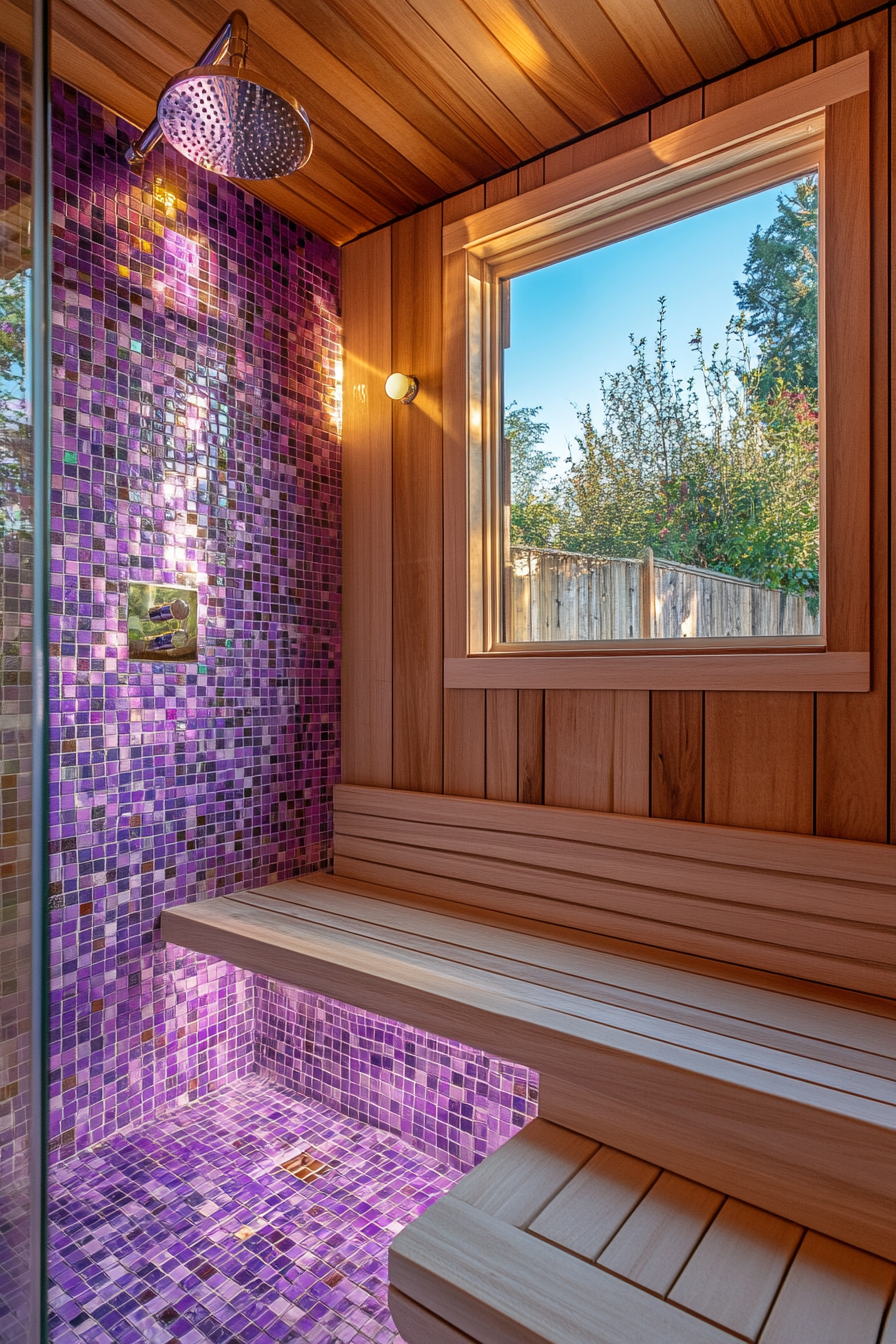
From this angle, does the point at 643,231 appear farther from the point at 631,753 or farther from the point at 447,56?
the point at 631,753

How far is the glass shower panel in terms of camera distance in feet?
2.48

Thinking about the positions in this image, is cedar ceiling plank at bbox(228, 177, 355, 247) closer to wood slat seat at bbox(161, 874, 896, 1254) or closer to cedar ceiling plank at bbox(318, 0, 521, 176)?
cedar ceiling plank at bbox(318, 0, 521, 176)

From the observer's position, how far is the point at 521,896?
2080 millimetres

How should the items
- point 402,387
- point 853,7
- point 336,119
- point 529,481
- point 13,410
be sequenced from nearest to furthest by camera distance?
point 13,410 → point 853,7 → point 336,119 → point 529,481 → point 402,387

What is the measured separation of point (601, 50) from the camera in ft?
5.91

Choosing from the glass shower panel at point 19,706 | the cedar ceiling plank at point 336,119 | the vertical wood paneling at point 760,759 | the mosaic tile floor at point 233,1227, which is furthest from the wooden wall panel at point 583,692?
the glass shower panel at point 19,706

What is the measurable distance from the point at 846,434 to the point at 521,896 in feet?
4.51

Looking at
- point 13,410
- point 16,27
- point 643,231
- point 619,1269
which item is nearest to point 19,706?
point 13,410

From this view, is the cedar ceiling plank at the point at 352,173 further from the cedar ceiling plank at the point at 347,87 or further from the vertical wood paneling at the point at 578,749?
the vertical wood paneling at the point at 578,749

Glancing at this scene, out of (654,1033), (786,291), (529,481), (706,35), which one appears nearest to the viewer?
(654,1033)

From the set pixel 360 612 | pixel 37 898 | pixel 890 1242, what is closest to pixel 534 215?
pixel 360 612

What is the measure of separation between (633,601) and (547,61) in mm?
1322

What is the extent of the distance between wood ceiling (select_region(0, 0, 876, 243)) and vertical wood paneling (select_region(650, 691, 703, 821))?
1.51m

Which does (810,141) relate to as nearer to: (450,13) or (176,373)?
(450,13)
